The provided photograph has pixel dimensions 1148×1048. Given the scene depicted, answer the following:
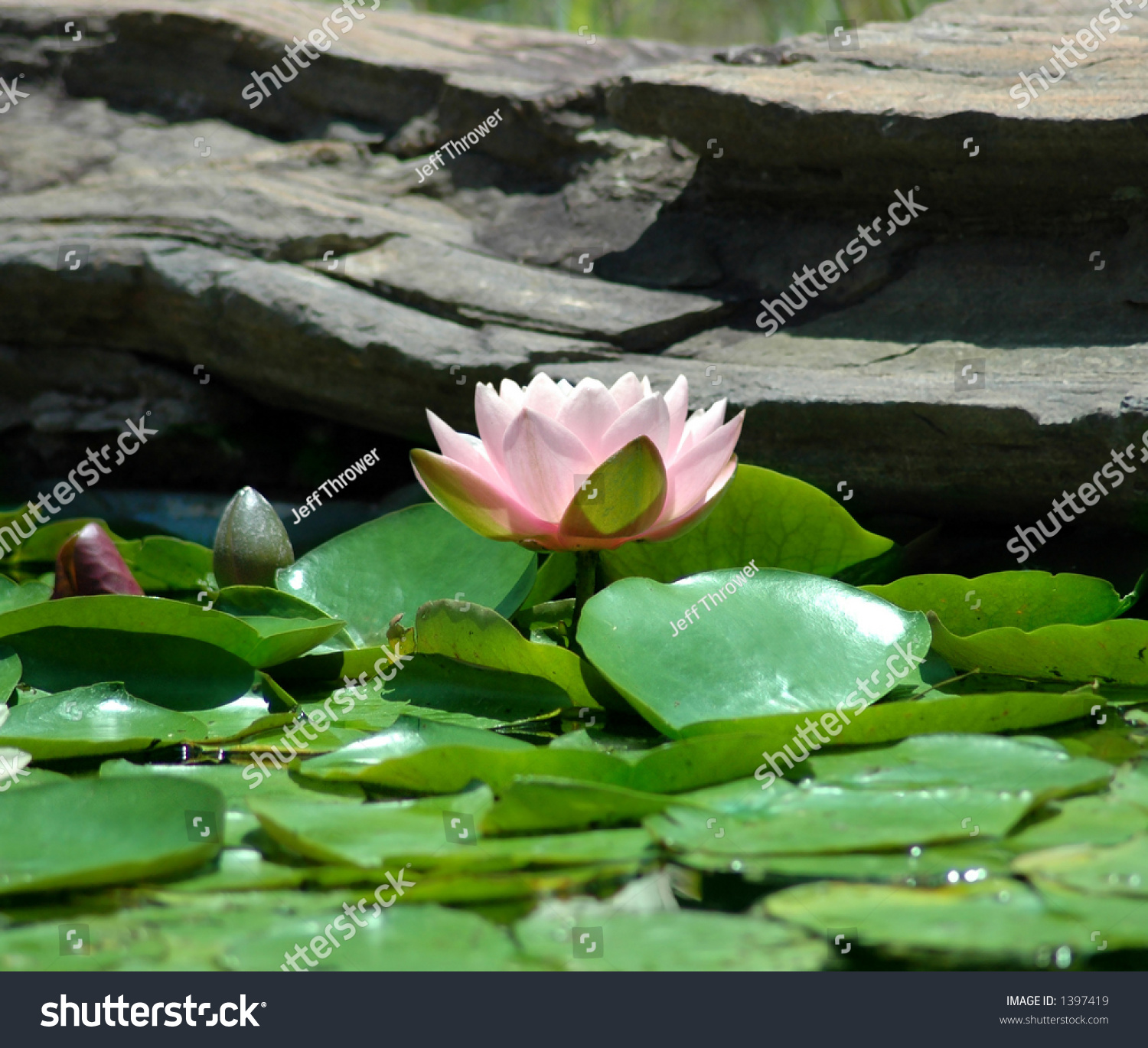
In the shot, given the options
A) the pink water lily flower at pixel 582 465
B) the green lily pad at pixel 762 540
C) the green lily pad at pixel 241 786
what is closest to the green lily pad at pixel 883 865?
the green lily pad at pixel 241 786

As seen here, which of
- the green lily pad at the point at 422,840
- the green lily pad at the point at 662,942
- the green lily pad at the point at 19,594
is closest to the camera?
the green lily pad at the point at 662,942

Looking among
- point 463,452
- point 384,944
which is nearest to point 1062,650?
point 463,452

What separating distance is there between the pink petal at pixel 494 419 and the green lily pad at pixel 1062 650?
0.55 m

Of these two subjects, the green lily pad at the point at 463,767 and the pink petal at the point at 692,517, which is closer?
the green lily pad at the point at 463,767

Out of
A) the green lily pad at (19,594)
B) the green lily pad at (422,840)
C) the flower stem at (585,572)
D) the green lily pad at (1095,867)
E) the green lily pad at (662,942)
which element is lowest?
the green lily pad at (662,942)

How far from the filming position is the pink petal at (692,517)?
136 cm

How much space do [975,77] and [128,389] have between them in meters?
1.91

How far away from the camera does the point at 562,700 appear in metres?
1.31

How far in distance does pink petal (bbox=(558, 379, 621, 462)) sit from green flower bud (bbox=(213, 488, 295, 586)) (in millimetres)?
626

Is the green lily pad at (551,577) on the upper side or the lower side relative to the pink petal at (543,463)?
lower

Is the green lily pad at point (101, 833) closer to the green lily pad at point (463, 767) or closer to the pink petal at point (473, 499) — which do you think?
the green lily pad at point (463, 767)

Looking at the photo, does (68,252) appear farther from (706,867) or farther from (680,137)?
(706,867)
